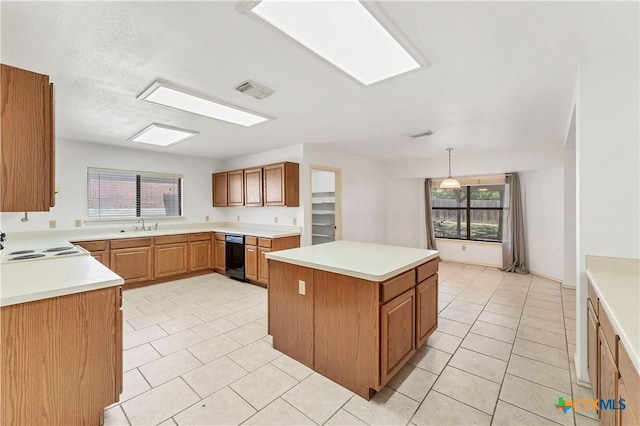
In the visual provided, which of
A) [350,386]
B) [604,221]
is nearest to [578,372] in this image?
[604,221]

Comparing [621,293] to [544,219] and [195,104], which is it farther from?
[544,219]

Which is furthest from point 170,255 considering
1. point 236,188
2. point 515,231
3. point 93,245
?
point 515,231

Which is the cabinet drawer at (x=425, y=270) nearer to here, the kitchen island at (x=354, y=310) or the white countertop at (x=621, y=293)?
the kitchen island at (x=354, y=310)

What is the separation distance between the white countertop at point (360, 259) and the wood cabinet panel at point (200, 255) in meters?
3.19

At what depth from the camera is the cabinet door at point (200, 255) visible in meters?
5.08

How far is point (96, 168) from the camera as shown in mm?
4535

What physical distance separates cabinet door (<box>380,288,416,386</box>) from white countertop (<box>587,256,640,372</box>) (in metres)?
1.09

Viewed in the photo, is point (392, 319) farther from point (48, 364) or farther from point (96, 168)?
point (96, 168)

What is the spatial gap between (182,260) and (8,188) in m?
3.76

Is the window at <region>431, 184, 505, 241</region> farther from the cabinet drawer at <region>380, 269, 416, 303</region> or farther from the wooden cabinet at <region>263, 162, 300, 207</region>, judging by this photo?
the cabinet drawer at <region>380, 269, 416, 303</region>

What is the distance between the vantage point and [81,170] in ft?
14.4

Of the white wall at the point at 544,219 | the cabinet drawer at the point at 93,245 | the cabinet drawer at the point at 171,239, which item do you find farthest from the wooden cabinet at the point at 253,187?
the white wall at the point at 544,219

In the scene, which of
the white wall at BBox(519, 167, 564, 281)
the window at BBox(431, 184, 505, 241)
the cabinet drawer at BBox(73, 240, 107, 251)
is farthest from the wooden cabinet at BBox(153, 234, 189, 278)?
the white wall at BBox(519, 167, 564, 281)

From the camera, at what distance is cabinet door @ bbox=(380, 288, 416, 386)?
1.87 m
